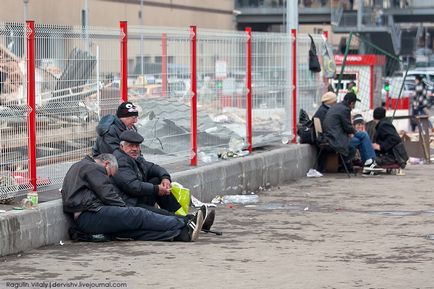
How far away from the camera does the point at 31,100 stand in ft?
34.3

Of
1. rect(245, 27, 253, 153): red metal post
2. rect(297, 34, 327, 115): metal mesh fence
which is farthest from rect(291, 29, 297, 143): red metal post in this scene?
rect(245, 27, 253, 153): red metal post

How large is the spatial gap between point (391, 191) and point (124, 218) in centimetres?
628

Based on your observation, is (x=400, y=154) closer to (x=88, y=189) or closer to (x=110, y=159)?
(x=110, y=159)

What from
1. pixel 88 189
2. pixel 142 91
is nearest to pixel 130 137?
pixel 88 189

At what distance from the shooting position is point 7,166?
1044cm

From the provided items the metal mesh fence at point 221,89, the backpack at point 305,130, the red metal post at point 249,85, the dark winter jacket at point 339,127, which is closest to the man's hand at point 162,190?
the metal mesh fence at point 221,89

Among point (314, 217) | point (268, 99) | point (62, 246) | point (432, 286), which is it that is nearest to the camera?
point (432, 286)

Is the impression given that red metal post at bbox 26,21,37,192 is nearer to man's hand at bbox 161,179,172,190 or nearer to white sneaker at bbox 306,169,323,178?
man's hand at bbox 161,179,172,190

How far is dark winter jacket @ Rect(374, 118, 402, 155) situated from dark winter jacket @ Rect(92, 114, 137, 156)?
742cm

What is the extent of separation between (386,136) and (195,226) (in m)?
8.35

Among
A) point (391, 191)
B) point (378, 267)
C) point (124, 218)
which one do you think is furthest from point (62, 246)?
point (391, 191)

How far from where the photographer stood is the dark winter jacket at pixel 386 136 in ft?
59.7

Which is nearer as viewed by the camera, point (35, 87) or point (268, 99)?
point (35, 87)

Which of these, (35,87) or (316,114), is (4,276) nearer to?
(35,87)
